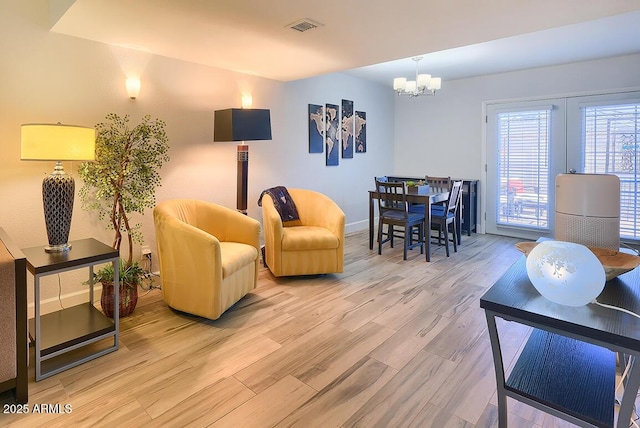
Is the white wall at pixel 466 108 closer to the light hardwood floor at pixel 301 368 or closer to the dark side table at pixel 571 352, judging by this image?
the light hardwood floor at pixel 301 368

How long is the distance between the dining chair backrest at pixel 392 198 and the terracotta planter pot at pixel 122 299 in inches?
114

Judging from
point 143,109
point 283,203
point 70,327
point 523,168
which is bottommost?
point 70,327

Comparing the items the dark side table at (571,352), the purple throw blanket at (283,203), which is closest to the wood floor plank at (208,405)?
the dark side table at (571,352)

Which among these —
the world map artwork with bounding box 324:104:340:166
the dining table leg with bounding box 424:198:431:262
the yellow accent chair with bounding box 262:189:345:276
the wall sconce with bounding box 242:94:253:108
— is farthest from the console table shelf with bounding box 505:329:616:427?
the world map artwork with bounding box 324:104:340:166

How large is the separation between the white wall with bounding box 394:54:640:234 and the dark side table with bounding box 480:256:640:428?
169 inches

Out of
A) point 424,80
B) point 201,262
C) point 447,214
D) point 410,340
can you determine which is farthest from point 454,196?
point 201,262

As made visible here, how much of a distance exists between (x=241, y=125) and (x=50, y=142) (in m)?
1.63

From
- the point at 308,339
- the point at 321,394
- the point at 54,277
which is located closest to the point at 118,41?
the point at 54,277

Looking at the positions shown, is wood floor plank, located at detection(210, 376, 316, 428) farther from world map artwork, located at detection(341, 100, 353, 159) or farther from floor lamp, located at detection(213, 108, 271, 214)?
world map artwork, located at detection(341, 100, 353, 159)

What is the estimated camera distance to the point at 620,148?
4645mm

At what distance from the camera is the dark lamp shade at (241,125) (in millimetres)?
3430

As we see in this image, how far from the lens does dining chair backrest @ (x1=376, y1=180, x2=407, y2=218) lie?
431cm

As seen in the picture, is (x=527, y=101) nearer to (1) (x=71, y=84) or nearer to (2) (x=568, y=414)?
(2) (x=568, y=414)

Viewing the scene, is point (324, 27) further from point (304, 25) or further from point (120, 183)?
point (120, 183)
